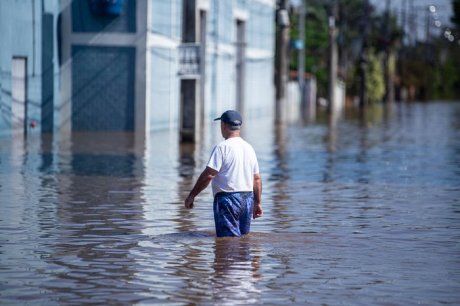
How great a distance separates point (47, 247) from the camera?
14.3 meters

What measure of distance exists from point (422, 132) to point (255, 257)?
34.7m

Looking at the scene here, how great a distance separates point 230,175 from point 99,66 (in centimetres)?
2838

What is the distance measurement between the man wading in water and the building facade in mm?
19712

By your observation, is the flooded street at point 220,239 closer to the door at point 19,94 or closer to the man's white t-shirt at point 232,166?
the man's white t-shirt at point 232,166

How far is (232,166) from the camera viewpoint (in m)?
14.3

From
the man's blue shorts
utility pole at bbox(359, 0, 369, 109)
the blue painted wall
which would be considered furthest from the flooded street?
utility pole at bbox(359, 0, 369, 109)

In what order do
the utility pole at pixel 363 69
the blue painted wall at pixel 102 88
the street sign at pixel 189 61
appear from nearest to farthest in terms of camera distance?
the street sign at pixel 189 61 → the blue painted wall at pixel 102 88 → the utility pole at pixel 363 69

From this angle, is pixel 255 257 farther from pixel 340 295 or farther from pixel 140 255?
pixel 340 295

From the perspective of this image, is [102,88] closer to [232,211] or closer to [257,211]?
[257,211]

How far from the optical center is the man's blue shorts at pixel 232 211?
14.4m

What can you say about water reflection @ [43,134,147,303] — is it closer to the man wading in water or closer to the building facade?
the man wading in water

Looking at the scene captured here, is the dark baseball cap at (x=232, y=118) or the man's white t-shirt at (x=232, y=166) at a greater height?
the dark baseball cap at (x=232, y=118)

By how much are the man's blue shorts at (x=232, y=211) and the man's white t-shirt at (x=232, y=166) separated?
0.21 feet

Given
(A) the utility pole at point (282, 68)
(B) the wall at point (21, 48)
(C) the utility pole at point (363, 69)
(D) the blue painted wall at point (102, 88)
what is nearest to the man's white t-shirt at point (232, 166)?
(B) the wall at point (21, 48)
